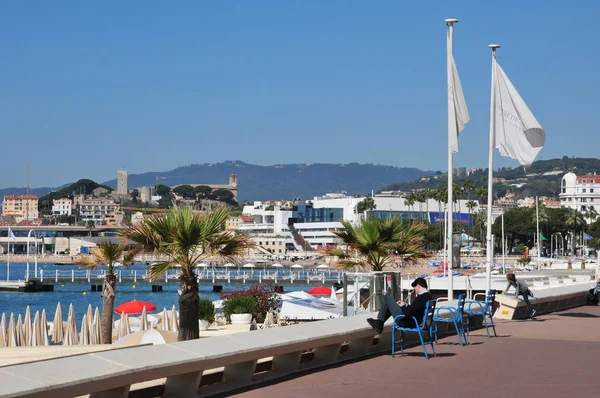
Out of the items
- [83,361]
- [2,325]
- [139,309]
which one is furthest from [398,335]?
[139,309]

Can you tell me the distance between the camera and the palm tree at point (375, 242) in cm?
2498

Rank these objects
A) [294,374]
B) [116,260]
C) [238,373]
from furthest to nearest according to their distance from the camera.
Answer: [116,260], [294,374], [238,373]

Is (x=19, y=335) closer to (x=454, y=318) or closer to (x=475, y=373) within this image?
(x=454, y=318)

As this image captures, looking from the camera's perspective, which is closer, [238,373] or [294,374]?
[238,373]

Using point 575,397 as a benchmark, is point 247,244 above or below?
above

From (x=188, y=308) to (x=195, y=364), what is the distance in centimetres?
1128

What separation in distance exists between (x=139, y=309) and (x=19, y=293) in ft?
192

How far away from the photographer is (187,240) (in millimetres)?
20016

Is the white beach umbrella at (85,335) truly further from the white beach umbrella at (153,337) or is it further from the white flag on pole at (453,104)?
the white flag on pole at (453,104)

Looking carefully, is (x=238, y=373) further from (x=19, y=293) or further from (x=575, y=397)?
(x=19, y=293)

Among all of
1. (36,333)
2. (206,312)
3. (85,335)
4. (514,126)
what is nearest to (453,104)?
(514,126)

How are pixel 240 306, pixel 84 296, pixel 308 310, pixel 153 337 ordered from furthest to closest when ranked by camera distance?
pixel 84 296, pixel 240 306, pixel 308 310, pixel 153 337

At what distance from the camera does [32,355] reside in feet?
64.1

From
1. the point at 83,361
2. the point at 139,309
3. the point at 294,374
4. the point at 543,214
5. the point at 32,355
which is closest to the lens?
the point at 83,361
